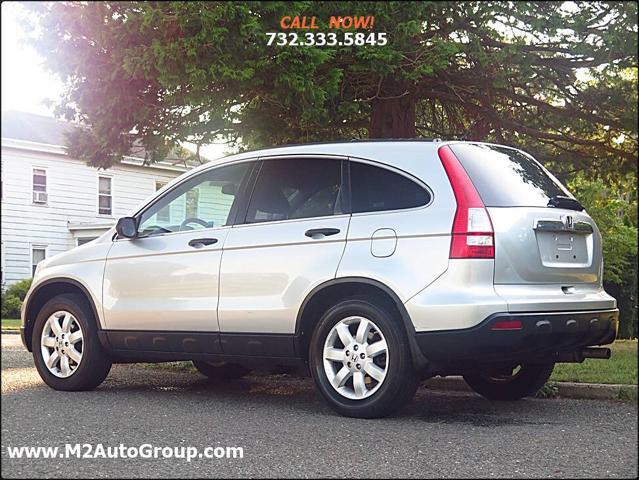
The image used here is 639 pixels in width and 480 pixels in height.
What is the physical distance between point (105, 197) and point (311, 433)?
2372cm

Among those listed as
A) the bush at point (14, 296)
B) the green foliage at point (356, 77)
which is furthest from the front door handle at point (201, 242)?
the bush at point (14, 296)

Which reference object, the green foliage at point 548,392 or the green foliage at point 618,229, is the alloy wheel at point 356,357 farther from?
the green foliage at point 618,229

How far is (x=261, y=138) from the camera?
34.3ft

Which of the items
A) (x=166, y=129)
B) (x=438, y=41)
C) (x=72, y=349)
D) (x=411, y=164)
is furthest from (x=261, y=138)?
(x=411, y=164)

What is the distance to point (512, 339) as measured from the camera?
5.56 m

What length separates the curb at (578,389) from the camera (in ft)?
24.0

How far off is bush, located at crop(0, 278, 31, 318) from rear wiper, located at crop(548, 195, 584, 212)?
17.6m

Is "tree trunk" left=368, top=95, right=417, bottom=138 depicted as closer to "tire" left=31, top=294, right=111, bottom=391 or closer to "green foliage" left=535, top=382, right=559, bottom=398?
"green foliage" left=535, top=382, right=559, bottom=398

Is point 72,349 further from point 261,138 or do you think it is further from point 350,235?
point 261,138

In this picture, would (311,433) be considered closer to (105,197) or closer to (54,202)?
(54,202)

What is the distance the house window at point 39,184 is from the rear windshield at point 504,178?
2159 centimetres

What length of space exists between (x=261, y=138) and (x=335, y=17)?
3104mm

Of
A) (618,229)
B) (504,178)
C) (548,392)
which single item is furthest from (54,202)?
(504,178)

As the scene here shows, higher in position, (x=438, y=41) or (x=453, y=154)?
(x=438, y=41)
